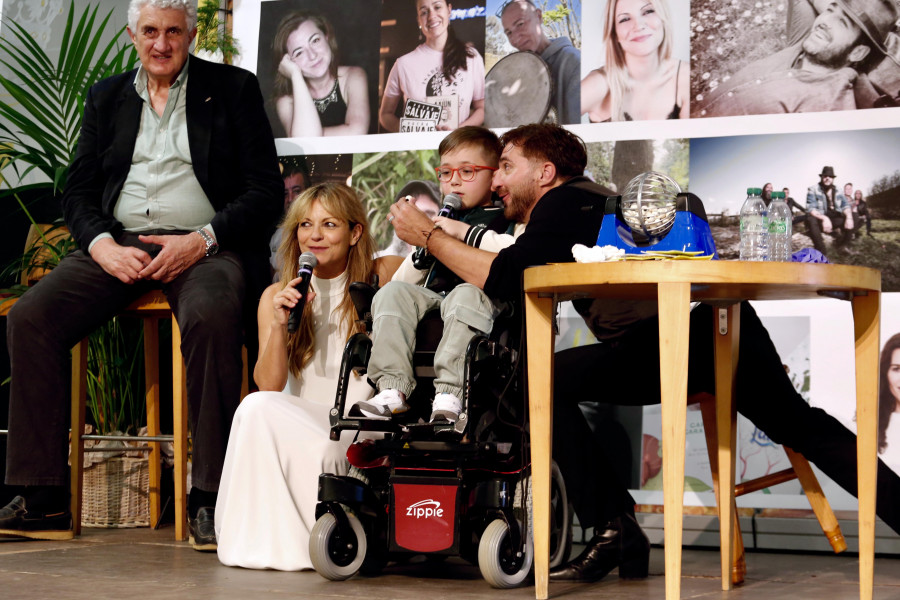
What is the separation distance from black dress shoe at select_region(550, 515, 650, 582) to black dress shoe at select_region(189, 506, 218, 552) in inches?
43.0

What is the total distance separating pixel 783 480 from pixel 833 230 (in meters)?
0.90

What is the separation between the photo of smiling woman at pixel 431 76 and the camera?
381 cm

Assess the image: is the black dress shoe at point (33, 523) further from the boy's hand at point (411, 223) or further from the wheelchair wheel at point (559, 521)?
the wheelchair wheel at point (559, 521)

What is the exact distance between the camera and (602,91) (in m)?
3.63

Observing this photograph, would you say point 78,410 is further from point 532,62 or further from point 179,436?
point 532,62

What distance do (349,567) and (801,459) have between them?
1239 millimetres

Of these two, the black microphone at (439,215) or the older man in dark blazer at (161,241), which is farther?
the older man in dark blazer at (161,241)

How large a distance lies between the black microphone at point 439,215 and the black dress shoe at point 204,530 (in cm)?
98

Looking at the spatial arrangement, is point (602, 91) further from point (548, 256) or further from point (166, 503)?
point (166, 503)

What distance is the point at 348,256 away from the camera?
326 cm

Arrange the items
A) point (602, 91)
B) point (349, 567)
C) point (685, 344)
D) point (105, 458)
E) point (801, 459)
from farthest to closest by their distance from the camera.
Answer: point (105, 458)
point (602, 91)
point (801, 459)
point (349, 567)
point (685, 344)

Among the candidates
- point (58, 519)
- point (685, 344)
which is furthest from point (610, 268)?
point (58, 519)

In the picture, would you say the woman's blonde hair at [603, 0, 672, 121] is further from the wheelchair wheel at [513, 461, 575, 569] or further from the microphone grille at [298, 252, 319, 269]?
the wheelchair wheel at [513, 461, 575, 569]

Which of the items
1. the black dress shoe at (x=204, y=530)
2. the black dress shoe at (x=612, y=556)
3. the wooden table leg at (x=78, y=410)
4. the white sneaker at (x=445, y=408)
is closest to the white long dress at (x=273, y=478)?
the black dress shoe at (x=204, y=530)
